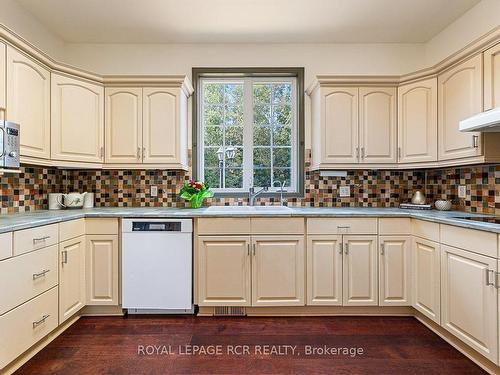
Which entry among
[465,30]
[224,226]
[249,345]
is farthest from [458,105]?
[249,345]

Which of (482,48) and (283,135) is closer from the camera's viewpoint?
(482,48)

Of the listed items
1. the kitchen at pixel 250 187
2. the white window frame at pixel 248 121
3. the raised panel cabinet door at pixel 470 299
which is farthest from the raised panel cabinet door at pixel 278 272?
the raised panel cabinet door at pixel 470 299

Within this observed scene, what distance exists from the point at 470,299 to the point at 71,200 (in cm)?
314

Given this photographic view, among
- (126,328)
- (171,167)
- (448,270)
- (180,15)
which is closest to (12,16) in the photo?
(180,15)

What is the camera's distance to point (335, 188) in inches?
121

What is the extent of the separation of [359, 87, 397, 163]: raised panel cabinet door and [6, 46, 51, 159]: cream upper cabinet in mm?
2656

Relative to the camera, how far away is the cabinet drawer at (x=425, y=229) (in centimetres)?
216

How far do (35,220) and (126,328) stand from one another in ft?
3.39

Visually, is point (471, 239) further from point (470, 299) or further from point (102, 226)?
point (102, 226)

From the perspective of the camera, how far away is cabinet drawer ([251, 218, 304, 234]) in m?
2.46

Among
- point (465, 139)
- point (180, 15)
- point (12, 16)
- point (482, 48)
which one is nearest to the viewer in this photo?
point (482, 48)

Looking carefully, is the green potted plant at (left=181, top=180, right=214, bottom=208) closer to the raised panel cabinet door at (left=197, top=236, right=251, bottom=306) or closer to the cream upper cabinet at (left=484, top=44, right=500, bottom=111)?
the raised panel cabinet door at (left=197, top=236, right=251, bottom=306)

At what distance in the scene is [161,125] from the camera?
276 centimetres

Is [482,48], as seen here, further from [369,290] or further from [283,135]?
[369,290]
